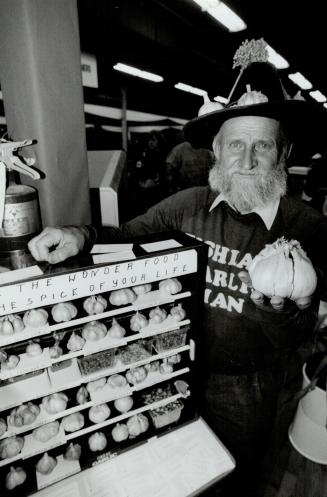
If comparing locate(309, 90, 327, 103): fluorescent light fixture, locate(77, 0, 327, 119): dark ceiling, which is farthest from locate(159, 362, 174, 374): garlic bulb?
locate(309, 90, 327, 103): fluorescent light fixture

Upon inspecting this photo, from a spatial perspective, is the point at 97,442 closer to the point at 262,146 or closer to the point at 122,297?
the point at 122,297

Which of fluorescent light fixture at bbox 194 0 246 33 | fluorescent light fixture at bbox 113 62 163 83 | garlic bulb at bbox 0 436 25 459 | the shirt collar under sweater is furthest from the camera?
fluorescent light fixture at bbox 113 62 163 83

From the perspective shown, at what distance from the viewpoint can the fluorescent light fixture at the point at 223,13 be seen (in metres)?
3.53

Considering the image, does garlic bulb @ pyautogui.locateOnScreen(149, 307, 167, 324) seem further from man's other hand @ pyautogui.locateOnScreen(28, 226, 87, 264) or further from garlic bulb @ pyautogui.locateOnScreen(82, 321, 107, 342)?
man's other hand @ pyautogui.locateOnScreen(28, 226, 87, 264)

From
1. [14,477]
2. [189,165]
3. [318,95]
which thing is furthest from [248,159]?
[318,95]

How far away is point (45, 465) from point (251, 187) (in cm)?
172

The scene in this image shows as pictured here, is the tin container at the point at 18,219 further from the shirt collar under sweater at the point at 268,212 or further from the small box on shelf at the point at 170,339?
the shirt collar under sweater at the point at 268,212

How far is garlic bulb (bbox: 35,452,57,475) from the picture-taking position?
1.33 meters

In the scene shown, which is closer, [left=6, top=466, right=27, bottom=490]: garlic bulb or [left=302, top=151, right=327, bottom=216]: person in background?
[left=6, top=466, right=27, bottom=490]: garlic bulb

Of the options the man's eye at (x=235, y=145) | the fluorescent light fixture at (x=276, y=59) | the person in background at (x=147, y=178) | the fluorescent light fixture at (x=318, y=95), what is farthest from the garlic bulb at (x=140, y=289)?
the fluorescent light fixture at (x=318, y=95)

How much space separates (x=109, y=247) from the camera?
1.31 metres

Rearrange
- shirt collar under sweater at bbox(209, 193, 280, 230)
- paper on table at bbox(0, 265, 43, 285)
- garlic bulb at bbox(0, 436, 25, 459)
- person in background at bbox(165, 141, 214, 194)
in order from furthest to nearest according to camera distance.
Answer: person in background at bbox(165, 141, 214, 194)
shirt collar under sweater at bbox(209, 193, 280, 230)
garlic bulb at bbox(0, 436, 25, 459)
paper on table at bbox(0, 265, 43, 285)

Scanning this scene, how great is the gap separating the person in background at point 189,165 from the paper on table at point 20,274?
4.18m

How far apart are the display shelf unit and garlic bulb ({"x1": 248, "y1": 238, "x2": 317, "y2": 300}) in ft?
0.99
